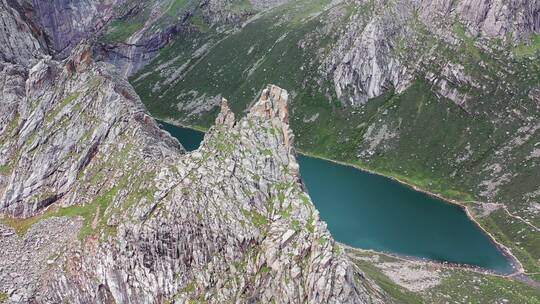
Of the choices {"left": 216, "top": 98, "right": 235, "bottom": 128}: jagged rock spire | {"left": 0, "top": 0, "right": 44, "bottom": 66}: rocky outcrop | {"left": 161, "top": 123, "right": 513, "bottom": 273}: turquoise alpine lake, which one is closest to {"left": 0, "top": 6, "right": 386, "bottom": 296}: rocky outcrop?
Result: {"left": 216, "top": 98, "right": 235, "bottom": 128}: jagged rock spire

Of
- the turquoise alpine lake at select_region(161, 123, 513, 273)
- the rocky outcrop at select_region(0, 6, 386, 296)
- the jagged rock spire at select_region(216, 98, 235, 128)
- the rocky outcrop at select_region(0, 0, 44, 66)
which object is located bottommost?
the turquoise alpine lake at select_region(161, 123, 513, 273)

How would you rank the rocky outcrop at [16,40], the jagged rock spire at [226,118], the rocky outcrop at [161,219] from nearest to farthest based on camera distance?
1. the rocky outcrop at [161,219]
2. the jagged rock spire at [226,118]
3. the rocky outcrop at [16,40]

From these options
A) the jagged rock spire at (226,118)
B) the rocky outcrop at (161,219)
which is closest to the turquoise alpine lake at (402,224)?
the rocky outcrop at (161,219)

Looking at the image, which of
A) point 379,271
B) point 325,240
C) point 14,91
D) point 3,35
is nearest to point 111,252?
point 325,240

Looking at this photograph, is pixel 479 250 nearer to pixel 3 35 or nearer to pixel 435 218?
pixel 435 218

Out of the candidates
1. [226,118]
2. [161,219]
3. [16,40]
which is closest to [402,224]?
[226,118]

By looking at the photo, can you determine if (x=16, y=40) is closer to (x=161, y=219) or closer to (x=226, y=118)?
(x=226, y=118)

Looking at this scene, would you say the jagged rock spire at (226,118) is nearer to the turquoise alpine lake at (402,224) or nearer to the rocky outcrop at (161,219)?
the rocky outcrop at (161,219)

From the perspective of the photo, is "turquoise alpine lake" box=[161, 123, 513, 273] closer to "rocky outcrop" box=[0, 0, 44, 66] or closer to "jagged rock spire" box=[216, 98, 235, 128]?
"jagged rock spire" box=[216, 98, 235, 128]
